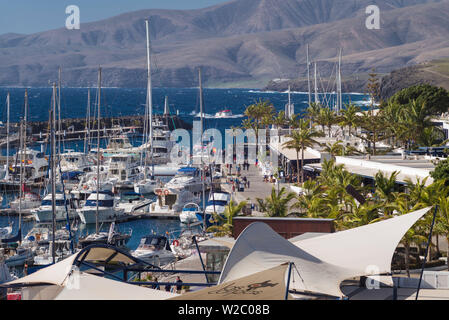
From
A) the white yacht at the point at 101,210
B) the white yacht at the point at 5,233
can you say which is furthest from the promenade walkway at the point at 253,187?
the white yacht at the point at 5,233

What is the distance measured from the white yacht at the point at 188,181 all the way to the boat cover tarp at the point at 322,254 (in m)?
43.9

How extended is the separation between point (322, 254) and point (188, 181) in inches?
1880

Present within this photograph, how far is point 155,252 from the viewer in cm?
4000

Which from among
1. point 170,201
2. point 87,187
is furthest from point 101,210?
point 87,187

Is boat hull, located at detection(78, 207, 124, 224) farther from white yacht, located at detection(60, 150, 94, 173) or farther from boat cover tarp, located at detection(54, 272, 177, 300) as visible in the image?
boat cover tarp, located at detection(54, 272, 177, 300)

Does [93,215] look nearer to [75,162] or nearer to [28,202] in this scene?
[28,202]

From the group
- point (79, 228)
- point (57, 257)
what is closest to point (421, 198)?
point (57, 257)

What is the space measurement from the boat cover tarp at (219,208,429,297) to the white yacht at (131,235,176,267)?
918 inches

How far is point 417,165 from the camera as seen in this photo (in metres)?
46.6

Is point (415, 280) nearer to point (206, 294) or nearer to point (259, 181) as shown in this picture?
point (206, 294)

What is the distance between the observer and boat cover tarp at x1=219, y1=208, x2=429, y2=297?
14.9m

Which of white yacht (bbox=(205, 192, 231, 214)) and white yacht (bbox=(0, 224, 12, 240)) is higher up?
white yacht (bbox=(205, 192, 231, 214))

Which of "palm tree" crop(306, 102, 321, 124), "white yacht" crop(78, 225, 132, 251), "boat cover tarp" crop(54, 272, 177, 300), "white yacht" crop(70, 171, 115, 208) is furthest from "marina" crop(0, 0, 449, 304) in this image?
"palm tree" crop(306, 102, 321, 124)
